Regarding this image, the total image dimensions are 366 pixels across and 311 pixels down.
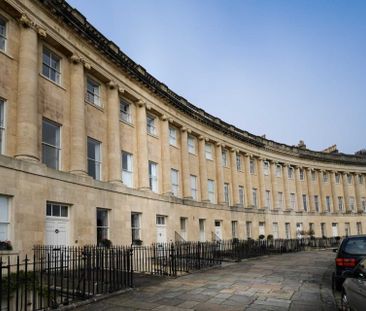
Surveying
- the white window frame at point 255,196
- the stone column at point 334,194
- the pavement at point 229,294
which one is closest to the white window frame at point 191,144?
the white window frame at point 255,196

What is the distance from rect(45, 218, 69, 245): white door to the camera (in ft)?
46.4

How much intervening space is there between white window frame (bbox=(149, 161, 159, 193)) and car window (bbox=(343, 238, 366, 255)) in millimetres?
14382

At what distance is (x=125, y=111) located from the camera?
22312mm

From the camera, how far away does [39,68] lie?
15508 millimetres

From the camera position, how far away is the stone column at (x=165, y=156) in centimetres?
2448

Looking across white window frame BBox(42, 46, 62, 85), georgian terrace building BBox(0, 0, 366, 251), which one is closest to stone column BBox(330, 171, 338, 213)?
georgian terrace building BBox(0, 0, 366, 251)

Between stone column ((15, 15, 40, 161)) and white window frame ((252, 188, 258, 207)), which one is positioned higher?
stone column ((15, 15, 40, 161))

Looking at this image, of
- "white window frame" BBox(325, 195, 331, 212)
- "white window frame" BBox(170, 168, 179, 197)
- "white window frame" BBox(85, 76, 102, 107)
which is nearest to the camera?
"white window frame" BBox(85, 76, 102, 107)

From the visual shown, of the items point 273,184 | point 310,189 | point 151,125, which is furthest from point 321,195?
point 151,125

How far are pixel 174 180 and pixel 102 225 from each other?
31.3 ft

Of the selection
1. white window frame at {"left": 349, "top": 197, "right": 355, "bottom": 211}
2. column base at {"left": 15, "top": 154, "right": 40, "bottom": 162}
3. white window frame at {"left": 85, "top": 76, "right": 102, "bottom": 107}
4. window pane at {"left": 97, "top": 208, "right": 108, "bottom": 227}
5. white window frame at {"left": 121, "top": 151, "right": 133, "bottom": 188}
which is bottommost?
window pane at {"left": 97, "top": 208, "right": 108, "bottom": 227}

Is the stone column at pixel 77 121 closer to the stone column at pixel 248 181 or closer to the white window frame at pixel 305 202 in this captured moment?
the stone column at pixel 248 181

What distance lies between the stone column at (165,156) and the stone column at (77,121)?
805 cm

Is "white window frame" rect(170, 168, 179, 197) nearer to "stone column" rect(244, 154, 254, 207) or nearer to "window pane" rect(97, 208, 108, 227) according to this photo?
"window pane" rect(97, 208, 108, 227)
